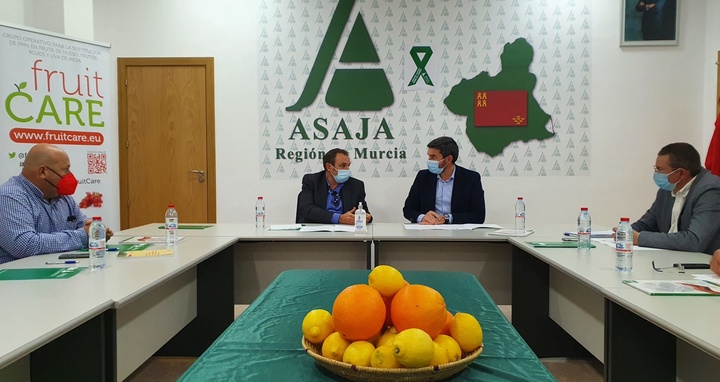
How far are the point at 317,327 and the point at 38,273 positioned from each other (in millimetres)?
1380

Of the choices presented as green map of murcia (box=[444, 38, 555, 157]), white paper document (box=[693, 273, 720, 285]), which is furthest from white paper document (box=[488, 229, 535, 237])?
green map of murcia (box=[444, 38, 555, 157])

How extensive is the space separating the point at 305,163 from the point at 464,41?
1.87 m

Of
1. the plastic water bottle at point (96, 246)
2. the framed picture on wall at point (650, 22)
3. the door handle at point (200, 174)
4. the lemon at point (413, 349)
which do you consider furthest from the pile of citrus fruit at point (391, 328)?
the framed picture on wall at point (650, 22)

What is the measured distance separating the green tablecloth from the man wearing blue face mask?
1.24 meters

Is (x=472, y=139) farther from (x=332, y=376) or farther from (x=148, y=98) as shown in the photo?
(x=332, y=376)

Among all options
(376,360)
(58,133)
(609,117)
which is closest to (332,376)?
(376,360)

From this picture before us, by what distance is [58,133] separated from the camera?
3.99 m

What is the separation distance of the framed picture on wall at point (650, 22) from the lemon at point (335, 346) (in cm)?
470

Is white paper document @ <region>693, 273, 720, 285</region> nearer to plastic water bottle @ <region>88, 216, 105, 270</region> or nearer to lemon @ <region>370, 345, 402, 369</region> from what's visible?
lemon @ <region>370, 345, 402, 369</region>

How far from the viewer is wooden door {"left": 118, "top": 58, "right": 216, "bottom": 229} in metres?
4.87

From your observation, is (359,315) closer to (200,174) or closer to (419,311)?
(419,311)

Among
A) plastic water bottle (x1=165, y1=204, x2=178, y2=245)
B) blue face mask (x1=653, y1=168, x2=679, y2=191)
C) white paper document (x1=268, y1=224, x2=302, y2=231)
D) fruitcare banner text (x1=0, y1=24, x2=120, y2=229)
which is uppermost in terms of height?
fruitcare banner text (x1=0, y1=24, x2=120, y2=229)

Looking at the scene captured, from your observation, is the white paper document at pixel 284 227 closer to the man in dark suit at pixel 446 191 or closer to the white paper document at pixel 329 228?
the white paper document at pixel 329 228

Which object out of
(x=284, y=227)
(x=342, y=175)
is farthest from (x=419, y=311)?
(x=342, y=175)
